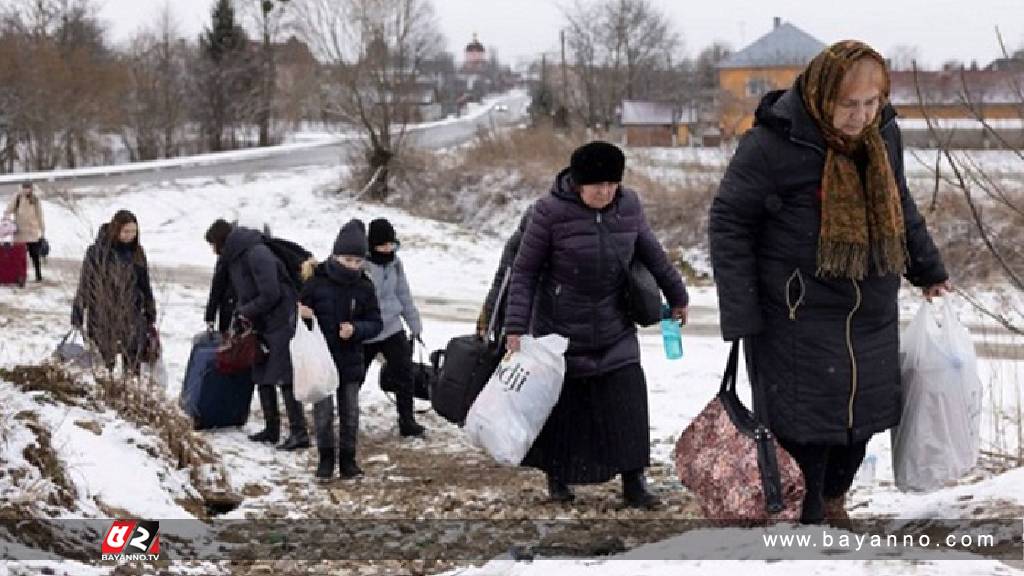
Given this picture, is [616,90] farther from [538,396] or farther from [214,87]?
[538,396]

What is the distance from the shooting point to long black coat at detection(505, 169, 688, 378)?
5.50 meters

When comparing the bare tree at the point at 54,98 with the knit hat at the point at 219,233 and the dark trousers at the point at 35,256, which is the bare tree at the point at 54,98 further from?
the knit hat at the point at 219,233

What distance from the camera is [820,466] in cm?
421

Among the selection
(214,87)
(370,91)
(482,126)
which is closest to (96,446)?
(370,91)

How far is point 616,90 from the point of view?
5300cm

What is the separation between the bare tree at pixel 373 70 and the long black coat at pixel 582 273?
69.8 ft

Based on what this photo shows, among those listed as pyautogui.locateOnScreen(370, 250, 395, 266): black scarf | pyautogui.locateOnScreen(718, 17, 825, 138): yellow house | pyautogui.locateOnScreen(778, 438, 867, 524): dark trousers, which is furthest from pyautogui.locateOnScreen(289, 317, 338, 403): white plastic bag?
pyautogui.locateOnScreen(718, 17, 825, 138): yellow house

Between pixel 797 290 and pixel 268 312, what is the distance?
4.62 meters

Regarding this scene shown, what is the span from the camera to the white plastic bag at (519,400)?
5320mm

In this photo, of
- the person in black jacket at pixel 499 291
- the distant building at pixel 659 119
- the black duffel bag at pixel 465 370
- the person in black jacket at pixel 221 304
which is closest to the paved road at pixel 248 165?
the distant building at pixel 659 119

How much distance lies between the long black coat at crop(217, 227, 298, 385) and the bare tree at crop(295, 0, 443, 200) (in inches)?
745

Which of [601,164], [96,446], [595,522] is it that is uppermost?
[601,164]

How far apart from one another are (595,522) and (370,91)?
22.0 m

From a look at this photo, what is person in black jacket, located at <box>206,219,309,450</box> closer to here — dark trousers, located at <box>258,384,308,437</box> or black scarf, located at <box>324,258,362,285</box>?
dark trousers, located at <box>258,384,308,437</box>
